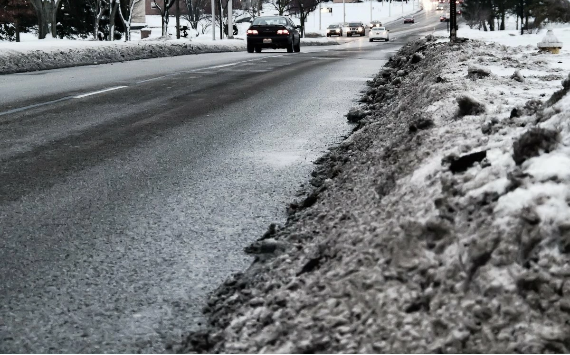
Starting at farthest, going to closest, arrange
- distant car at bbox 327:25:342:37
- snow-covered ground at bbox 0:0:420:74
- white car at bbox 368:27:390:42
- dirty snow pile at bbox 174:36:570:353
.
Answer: distant car at bbox 327:25:342:37
white car at bbox 368:27:390:42
snow-covered ground at bbox 0:0:420:74
dirty snow pile at bbox 174:36:570:353

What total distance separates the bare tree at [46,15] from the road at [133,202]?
44150 millimetres

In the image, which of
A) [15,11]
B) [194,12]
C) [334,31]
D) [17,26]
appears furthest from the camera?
[194,12]

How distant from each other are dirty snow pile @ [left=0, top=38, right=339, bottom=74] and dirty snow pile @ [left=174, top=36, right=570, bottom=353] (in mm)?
16885

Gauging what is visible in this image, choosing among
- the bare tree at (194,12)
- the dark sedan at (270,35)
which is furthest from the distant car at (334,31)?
the dark sedan at (270,35)

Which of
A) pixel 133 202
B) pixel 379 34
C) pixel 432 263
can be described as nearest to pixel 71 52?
pixel 133 202

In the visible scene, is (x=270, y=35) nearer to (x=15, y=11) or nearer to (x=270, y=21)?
(x=270, y=21)

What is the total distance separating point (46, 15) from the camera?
173 ft

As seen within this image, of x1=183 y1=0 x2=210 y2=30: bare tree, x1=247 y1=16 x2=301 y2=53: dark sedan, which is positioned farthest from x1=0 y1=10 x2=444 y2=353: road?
x1=183 y1=0 x2=210 y2=30: bare tree

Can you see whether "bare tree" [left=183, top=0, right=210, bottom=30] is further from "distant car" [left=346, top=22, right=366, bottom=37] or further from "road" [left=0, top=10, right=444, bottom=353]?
"road" [left=0, top=10, right=444, bottom=353]

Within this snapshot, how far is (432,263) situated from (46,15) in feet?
177

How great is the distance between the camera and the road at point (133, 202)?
2.88 meters

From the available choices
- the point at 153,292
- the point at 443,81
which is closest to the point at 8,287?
the point at 153,292

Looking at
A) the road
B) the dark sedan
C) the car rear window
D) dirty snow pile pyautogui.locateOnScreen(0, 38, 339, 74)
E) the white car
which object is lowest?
the road

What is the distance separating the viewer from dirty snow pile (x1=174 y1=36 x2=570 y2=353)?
226cm
